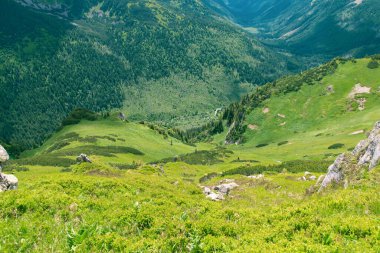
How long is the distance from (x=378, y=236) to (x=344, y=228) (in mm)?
1593

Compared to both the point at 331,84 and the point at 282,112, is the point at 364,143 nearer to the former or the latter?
the point at 282,112

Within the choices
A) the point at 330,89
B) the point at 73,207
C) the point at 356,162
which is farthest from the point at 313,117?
the point at 73,207

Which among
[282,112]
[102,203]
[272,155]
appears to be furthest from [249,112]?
[102,203]

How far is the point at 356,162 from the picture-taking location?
4072 cm

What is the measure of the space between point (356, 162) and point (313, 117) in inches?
5592

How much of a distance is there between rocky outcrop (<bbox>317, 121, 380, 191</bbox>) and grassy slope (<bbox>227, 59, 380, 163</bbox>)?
92153 mm

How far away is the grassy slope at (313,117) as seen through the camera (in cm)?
14462

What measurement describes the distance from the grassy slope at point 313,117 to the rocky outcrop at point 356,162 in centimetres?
9215

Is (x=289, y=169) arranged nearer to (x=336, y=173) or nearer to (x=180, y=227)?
(x=336, y=173)

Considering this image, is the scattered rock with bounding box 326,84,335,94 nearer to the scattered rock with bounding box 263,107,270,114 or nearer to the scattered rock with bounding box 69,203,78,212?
the scattered rock with bounding box 263,107,270,114

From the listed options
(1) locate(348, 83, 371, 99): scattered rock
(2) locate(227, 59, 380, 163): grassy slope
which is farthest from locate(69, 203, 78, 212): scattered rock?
(1) locate(348, 83, 371, 99): scattered rock

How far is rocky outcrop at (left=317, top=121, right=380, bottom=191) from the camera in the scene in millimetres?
36100

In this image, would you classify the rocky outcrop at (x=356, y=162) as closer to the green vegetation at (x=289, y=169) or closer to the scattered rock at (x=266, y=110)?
the green vegetation at (x=289, y=169)

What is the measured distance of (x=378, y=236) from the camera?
15.1 meters
